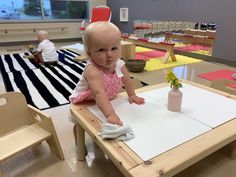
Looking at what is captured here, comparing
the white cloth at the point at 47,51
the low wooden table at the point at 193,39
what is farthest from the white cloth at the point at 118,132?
the low wooden table at the point at 193,39

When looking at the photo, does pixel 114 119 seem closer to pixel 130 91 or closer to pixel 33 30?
pixel 130 91

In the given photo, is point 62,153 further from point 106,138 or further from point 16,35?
point 16,35

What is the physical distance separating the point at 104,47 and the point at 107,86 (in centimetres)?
18

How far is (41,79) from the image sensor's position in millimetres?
2287

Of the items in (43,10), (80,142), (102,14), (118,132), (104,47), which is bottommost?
(80,142)

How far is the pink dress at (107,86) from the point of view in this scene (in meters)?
0.91

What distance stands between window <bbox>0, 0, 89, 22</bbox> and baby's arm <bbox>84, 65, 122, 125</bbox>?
13.4ft

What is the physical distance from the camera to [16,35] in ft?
13.9

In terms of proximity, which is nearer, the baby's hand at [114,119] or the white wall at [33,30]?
the baby's hand at [114,119]

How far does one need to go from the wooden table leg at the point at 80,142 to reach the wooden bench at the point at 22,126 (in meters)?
0.11

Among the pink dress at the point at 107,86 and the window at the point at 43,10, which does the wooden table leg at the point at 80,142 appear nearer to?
the pink dress at the point at 107,86

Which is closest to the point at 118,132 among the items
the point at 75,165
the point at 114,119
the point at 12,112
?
the point at 114,119

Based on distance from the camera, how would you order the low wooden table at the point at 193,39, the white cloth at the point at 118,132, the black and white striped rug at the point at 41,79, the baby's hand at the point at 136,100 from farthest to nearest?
the low wooden table at the point at 193,39 → the black and white striped rug at the point at 41,79 → the baby's hand at the point at 136,100 → the white cloth at the point at 118,132

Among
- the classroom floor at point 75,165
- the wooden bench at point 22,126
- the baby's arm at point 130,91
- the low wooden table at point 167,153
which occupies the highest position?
the baby's arm at point 130,91
